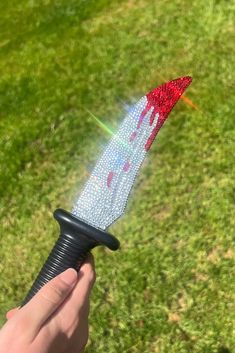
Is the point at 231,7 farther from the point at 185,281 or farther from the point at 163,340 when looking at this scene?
the point at 163,340

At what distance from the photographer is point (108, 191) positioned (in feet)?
7.98

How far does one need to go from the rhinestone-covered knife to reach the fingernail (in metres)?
0.07

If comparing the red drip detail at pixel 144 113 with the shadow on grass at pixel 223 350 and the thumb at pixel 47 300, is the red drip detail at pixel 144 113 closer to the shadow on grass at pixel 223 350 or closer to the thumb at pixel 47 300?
the thumb at pixel 47 300

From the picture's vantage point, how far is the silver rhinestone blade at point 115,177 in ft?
7.84

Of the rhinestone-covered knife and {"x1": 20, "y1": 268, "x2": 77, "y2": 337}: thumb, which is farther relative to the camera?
the rhinestone-covered knife

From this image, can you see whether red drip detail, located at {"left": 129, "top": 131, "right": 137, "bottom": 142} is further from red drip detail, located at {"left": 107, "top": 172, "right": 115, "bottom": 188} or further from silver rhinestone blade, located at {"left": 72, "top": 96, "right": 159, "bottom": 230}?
red drip detail, located at {"left": 107, "top": 172, "right": 115, "bottom": 188}

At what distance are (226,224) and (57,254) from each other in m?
2.16

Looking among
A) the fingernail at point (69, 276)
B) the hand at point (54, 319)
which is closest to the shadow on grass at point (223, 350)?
the hand at point (54, 319)

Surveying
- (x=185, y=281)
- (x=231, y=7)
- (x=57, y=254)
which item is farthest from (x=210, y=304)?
(x=231, y=7)

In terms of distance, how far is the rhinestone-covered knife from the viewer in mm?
2326

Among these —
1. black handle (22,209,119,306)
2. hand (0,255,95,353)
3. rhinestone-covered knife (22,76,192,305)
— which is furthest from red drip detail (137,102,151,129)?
hand (0,255,95,353)

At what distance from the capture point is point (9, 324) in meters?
2.02

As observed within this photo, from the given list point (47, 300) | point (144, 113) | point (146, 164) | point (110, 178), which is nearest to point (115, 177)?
point (110, 178)

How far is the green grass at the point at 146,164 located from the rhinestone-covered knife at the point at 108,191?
73.4 inches
